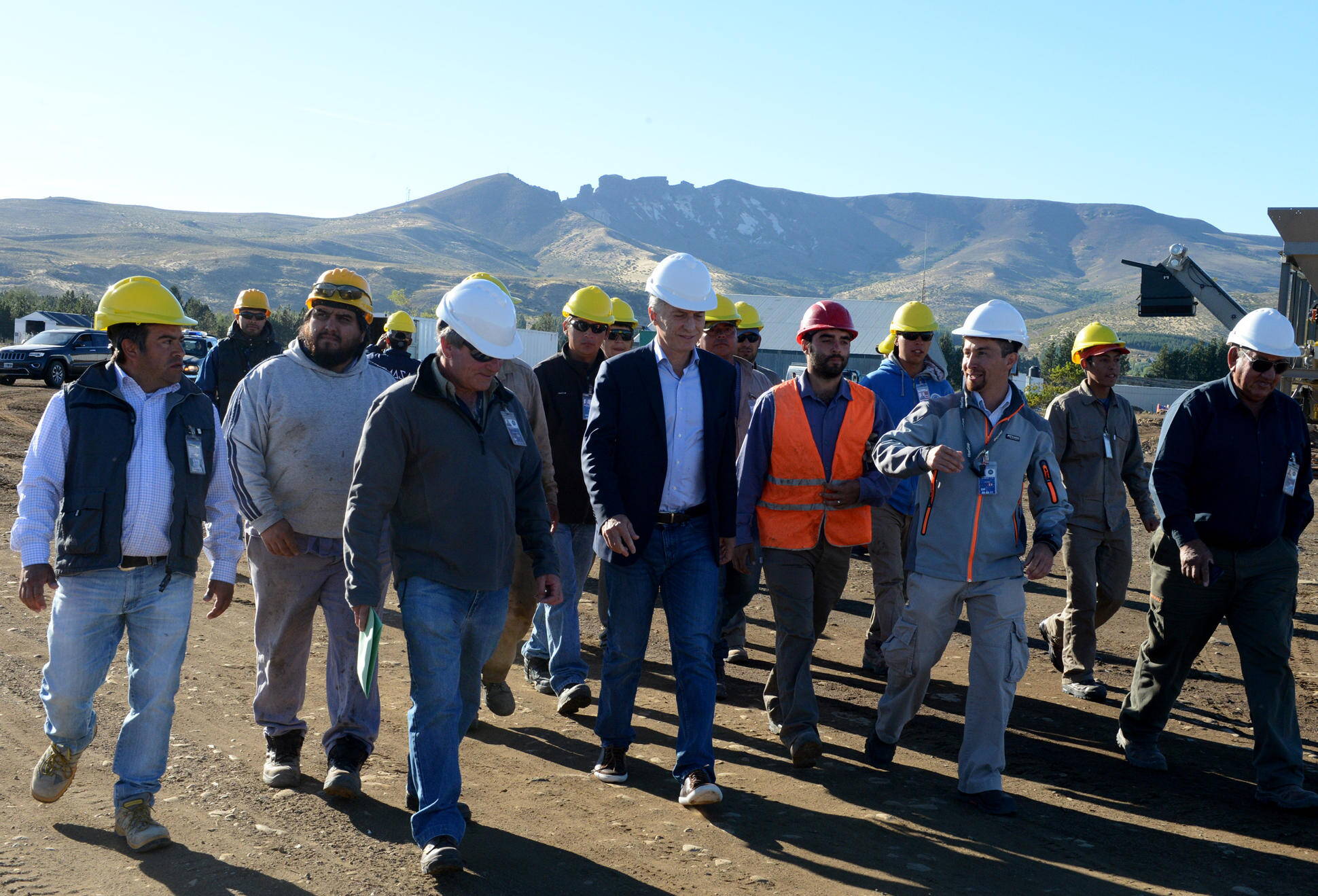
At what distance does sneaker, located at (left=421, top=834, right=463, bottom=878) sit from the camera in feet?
13.8

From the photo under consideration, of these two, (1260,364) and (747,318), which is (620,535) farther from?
(747,318)

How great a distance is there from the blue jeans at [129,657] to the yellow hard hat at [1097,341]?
5626 mm

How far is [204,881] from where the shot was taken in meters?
4.24

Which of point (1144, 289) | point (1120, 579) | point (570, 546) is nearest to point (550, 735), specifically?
point (570, 546)

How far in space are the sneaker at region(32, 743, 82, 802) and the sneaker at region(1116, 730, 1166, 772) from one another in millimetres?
4933

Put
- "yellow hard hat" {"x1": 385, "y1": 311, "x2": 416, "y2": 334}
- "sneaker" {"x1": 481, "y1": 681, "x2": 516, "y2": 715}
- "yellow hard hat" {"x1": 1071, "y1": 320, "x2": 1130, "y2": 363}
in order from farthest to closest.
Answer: "yellow hard hat" {"x1": 385, "y1": 311, "x2": 416, "y2": 334} → "yellow hard hat" {"x1": 1071, "y1": 320, "x2": 1130, "y2": 363} → "sneaker" {"x1": 481, "y1": 681, "x2": 516, "y2": 715}

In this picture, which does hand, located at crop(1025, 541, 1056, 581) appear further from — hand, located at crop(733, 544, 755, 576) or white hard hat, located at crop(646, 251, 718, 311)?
white hard hat, located at crop(646, 251, 718, 311)

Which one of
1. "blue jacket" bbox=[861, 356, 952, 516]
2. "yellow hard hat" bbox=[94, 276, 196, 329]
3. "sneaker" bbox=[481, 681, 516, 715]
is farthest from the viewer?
"blue jacket" bbox=[861, 356, 952, 516]

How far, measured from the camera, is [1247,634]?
18.5 ft

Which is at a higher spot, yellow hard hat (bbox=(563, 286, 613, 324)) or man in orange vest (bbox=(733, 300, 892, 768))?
yellow hard hat (bbox=(563, 286, 613, 324))

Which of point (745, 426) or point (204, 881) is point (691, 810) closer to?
point (204, 881)

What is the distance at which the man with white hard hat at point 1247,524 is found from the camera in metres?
5.55

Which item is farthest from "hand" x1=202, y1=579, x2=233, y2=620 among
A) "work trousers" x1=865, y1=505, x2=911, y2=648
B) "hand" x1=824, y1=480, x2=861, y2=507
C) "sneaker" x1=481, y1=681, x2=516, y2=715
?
"work trousers" x1=865, y1=505, x2=911, y2=648

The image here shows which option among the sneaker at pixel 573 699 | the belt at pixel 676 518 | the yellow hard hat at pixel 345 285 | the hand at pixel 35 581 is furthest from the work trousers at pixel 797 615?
the hand at pixel 35 581
